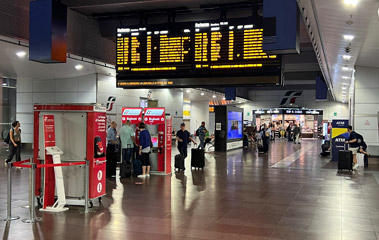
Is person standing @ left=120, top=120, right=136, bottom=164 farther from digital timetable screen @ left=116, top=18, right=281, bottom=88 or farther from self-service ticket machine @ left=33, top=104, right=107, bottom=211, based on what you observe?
self-service ticket machine @ left=33, top=104, right=107, bottom=211

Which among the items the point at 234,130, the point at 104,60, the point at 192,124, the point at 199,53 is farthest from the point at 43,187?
the point at 192,124

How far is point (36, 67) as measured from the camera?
52.5ft

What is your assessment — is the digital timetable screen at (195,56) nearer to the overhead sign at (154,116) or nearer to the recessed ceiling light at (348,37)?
the overhead sign at (154,116)

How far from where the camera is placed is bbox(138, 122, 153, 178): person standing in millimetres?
12133

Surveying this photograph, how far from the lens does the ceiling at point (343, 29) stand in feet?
27.8

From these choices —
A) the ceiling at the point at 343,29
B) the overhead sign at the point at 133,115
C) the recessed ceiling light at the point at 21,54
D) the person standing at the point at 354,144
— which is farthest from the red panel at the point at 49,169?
the person standing at the point at 354,144

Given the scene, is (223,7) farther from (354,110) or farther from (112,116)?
(112,116)

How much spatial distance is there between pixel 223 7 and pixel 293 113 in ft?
117

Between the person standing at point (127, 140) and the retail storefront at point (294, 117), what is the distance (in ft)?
115

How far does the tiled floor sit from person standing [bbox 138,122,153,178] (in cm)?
40

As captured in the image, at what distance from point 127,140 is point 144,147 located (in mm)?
630

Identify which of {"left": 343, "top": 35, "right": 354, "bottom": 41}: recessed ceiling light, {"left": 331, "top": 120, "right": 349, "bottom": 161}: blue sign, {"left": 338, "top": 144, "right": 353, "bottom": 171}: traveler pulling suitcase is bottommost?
{"left": 338, "top": 144, "right": 353, "bottom": 171}: traveler pulling suitcase

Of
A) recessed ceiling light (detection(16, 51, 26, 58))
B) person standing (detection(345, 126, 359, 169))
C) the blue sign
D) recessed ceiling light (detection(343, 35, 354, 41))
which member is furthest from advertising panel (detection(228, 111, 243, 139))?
recessed ceiling light (detection(16, 51, 26, 58))

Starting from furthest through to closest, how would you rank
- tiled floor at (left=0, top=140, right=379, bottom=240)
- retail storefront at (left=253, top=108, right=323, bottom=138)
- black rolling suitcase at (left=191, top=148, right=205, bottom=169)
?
retail storefront at (left=253, top=108, right=323, bottom=138), black rolling suitcase at (left=191, top=148, right=205, bottom=169), tiled floor at (left=0, top=140, right=379, bottom=240)
